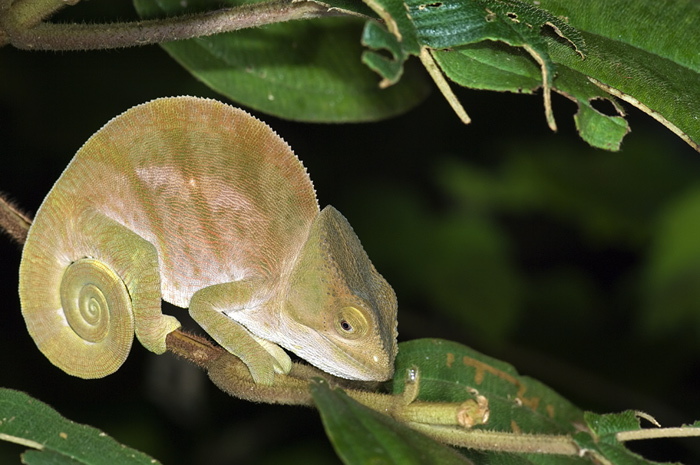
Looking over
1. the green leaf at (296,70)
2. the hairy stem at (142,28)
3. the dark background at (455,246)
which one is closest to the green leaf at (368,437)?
the hairy stem at (142,28)

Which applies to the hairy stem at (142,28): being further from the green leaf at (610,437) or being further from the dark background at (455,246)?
the dark background at (455,246)

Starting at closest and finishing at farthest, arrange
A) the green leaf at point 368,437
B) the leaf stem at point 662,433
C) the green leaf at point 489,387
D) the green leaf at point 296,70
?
the green leaf at point 368,437 → the leaf stem at point 662,433 → the green leaf at point 489,387 → the green leaf at point 296,70

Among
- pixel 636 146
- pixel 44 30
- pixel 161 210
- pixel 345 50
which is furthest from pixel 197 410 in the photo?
pixel 636 146

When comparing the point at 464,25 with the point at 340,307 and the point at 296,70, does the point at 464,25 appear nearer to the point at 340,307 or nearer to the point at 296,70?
the point at 340,307

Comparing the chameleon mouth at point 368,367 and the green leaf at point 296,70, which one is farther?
the green leaf at point 296,70

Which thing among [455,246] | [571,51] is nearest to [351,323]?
[571,51]

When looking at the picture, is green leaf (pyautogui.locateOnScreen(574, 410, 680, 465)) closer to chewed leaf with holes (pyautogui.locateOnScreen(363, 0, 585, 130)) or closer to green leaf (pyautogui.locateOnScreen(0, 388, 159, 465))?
chewed leaf with holes (pyautogui.locateOnScreen(363, 0, 585, 130))

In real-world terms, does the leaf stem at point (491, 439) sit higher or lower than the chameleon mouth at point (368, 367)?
higher
